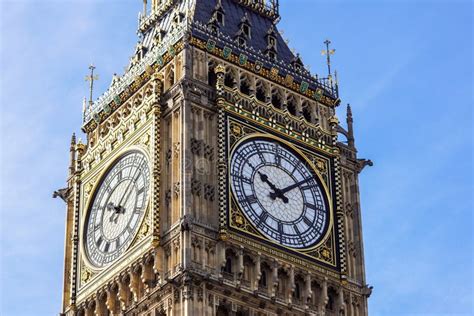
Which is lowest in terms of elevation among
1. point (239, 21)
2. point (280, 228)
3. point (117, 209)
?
point (280, 228)

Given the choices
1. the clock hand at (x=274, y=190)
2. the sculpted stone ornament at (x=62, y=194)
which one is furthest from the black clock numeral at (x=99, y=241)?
the clock hand at (x=274, y=190)

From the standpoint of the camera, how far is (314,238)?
58.1 m

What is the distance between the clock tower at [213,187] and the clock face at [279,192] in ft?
0.16

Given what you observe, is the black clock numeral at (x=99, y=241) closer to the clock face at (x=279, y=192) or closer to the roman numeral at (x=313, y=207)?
the clock face at (x=279, y=192)


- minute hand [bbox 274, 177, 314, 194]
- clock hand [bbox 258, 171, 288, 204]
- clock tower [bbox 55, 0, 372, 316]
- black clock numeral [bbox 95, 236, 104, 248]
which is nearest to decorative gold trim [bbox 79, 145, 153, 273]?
clock tower [bbox 55, 0, 372, 316]

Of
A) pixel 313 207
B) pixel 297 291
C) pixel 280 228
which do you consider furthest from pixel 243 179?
pixel 297 291

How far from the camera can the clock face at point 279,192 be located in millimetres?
57156

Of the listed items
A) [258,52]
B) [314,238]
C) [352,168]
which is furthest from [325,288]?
[258,52]

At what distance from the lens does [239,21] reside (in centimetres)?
6431

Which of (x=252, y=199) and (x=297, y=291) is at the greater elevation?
(x=252, y=199)

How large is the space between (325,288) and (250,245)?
336 centimetres

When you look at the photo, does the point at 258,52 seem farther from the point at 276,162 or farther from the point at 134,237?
the point at 134,237

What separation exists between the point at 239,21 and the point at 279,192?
9.20 m

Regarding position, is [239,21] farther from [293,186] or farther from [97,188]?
[97,188]
